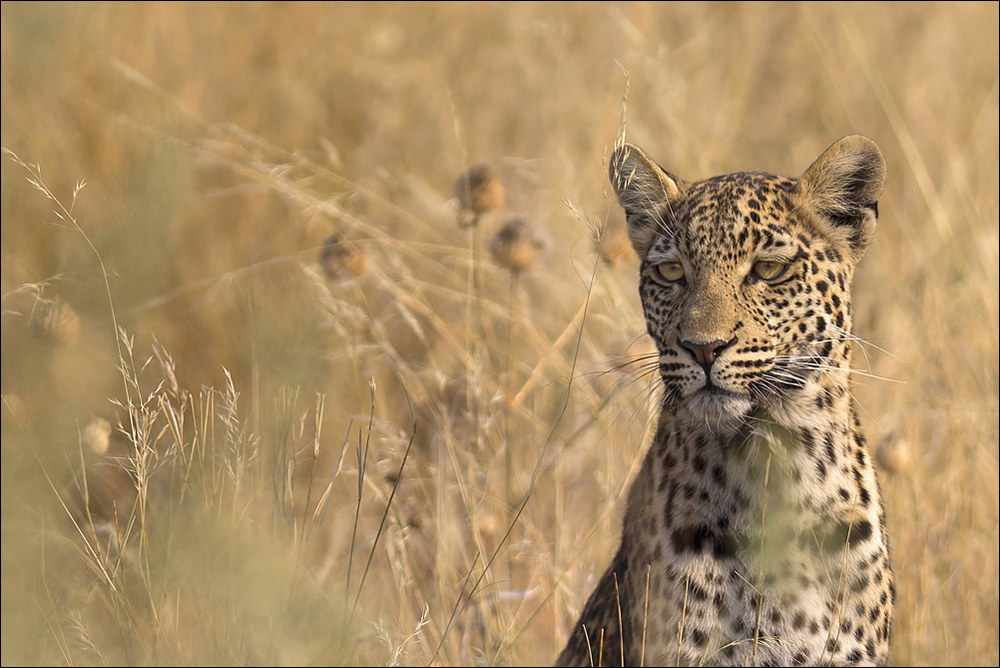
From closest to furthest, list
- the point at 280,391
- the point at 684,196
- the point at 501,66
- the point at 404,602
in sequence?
the point at 280,391 → the point at 684,196 → the point at 404,602 → the point at 501,66

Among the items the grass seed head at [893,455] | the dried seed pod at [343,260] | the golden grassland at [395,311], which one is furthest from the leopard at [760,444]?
the dried seed pod at [343,260]

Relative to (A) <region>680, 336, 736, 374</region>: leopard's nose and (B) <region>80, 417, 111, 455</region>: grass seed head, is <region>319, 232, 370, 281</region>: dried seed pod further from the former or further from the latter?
(A) <region>680, 336, 736, 374</region>: leopard's nose

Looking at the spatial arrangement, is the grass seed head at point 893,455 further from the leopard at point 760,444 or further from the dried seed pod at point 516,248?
the dried seed pod at point 516,248

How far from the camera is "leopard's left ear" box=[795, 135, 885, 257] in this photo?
12.4 ft

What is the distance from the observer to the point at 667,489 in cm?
367

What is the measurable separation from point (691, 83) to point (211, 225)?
392 centimetres

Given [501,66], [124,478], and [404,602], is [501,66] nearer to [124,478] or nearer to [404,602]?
[124,478]

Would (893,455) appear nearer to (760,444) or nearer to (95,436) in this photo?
(760,444)

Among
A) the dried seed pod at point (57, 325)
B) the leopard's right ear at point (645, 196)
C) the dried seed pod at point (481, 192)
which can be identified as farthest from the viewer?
the dried seed pod at point (481, 192)

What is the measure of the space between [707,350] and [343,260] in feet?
5.78

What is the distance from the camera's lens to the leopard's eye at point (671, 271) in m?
3.75

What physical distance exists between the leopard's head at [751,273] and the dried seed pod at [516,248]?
0.71 metres

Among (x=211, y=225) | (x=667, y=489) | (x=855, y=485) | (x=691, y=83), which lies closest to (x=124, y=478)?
(x=211, y=225)

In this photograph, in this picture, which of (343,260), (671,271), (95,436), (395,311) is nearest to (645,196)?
(671,271)
